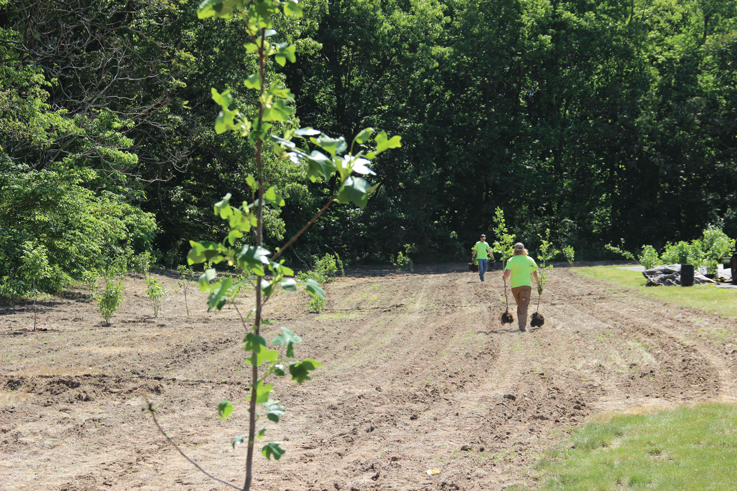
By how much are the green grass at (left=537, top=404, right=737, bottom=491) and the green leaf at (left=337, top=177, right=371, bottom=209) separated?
4.03m

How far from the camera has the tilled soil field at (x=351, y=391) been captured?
581 centimetres

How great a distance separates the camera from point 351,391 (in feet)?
28.1

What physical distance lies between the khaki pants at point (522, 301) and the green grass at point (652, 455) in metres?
5.92

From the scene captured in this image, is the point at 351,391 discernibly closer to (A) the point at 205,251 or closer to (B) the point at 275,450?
(B) the point at 275,450

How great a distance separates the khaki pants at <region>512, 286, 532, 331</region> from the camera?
1301cm

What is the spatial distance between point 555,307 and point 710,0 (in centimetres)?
3438

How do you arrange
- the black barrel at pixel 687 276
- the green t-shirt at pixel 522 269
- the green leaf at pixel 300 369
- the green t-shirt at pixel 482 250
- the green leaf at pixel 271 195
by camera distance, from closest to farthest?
1. the green leaf at pixel 300 369
2. the green leaf at pixel 271 195
3. the green t-shirt at pixel 522 269
4. the black barrel at pixel 687 276
5. the green t-shirt at pixel 482 250

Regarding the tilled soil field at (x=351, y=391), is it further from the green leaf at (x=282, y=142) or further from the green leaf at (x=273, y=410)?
the green leaf at (x=282, y=142)

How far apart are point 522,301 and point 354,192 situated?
453 inches

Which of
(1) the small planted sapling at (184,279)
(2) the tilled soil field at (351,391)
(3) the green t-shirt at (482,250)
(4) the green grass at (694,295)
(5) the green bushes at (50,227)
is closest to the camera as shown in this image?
(2) the tilled soil field at (351,391)

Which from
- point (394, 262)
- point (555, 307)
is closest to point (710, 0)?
point (394, 262)

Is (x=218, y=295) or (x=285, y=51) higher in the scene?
(x=285, y=51)

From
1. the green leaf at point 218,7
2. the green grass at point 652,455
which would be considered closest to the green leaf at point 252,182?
the green leaf at point 218,7

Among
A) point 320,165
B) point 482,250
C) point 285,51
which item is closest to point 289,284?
point 320,165
